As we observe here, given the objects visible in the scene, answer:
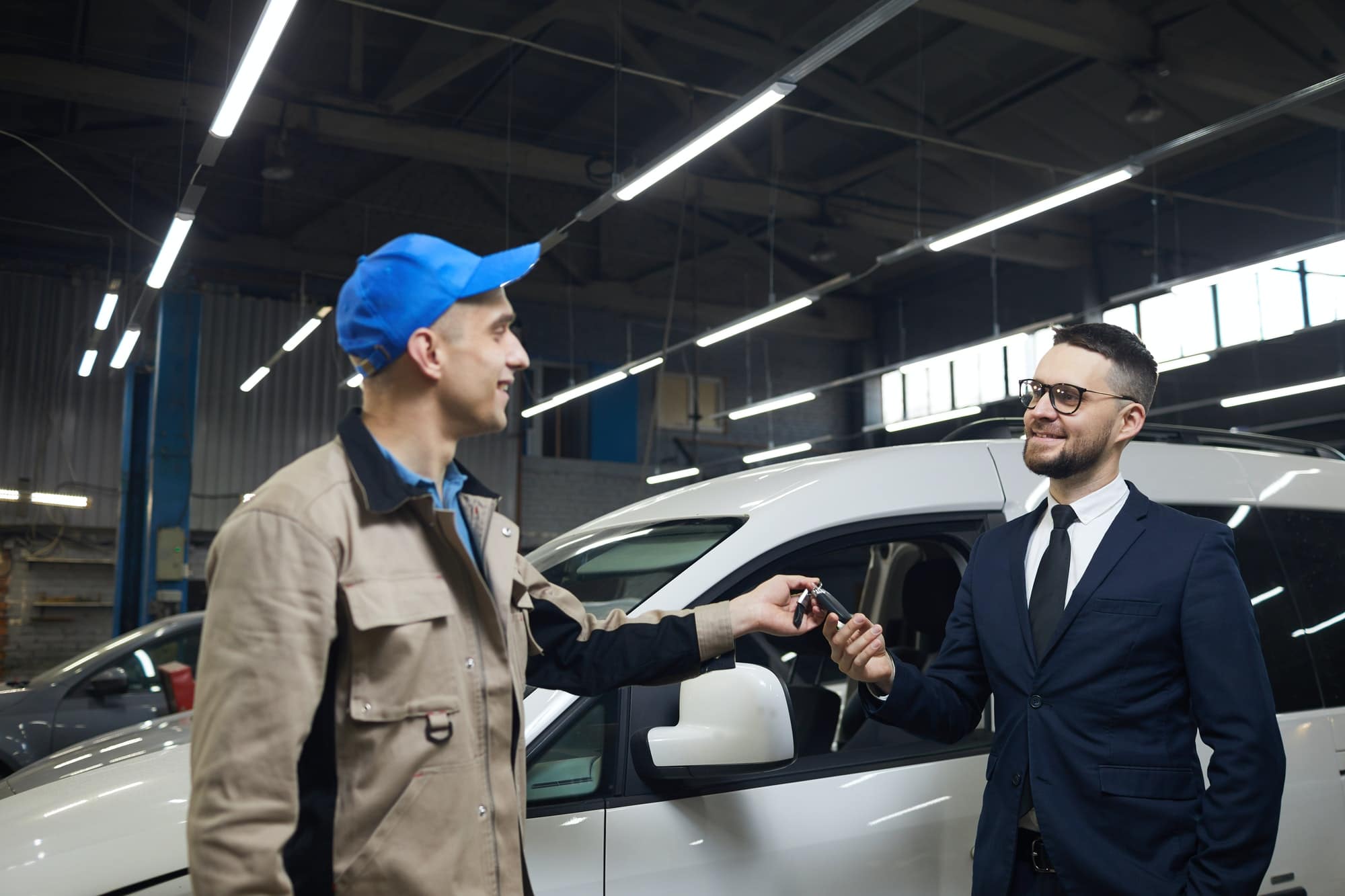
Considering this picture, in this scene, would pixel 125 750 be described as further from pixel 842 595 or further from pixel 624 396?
pixel 624 396

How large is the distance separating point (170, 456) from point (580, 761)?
34.6ft

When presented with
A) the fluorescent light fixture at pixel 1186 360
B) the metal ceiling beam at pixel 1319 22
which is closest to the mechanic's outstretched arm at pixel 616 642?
the fluorescent light fixture at pixel 1186 360

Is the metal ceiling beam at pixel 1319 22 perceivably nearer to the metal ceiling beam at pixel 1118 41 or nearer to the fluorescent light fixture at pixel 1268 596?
the metal ceiling beam at pixel 1118 41

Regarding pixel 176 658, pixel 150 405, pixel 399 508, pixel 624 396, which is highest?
pixel 624 396

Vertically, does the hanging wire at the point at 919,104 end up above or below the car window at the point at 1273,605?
above

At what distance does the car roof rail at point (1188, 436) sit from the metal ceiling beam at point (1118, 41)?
283 inches

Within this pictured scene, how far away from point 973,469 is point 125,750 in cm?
219

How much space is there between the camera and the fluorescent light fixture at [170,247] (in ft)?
26.1

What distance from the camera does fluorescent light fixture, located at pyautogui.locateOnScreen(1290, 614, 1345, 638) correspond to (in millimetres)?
2809

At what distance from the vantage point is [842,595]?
198 inches

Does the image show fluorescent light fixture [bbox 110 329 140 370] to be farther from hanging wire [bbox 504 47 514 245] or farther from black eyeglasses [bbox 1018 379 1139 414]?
black eyeglasses [bbox 1018 379 1139 414]

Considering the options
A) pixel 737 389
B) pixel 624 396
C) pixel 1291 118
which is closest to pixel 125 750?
pixel 1291 118

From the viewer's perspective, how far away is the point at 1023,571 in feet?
7.03

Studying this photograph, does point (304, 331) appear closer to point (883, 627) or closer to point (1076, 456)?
point (883, 627)
